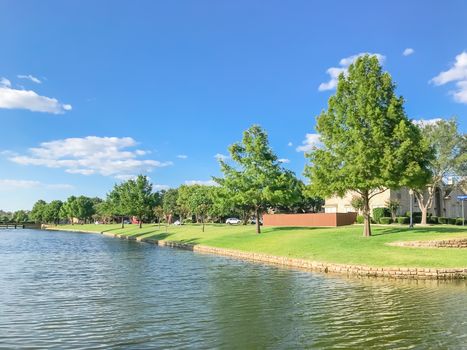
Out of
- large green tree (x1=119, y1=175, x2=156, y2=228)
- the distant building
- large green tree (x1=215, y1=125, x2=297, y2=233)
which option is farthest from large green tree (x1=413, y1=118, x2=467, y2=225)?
large green tree (x1=119, y1=175, x2=156, y2=228)

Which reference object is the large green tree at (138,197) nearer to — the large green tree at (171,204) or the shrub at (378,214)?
the large green tree at (171,204)

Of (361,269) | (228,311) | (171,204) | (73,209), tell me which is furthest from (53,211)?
(228,311)

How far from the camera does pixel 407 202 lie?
7794cm

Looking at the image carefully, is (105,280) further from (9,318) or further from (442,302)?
(442,302)

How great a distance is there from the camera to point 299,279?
81.3 feet

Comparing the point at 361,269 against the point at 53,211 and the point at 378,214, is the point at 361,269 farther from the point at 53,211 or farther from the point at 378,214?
the point at 53,211

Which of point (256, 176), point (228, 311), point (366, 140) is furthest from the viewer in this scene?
point (256, 176)

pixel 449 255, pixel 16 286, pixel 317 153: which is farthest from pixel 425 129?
pixel 16 286

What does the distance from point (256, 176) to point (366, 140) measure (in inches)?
714

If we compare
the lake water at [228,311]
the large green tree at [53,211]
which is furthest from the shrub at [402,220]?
the large green tree at [53,211]

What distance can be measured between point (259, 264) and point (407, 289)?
13.6 metres

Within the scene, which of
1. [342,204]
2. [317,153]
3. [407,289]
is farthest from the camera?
[342,204]

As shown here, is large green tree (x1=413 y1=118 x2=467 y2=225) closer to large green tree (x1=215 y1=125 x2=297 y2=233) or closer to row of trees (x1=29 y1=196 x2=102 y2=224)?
large green tree (x1=215 y1=125 x2=297 y2=233)

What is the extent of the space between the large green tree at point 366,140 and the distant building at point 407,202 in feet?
126
